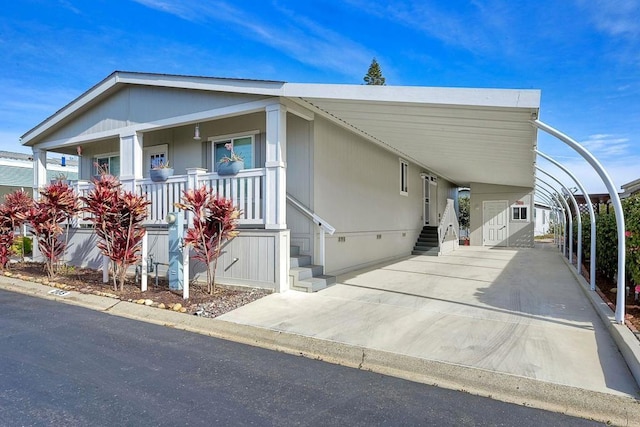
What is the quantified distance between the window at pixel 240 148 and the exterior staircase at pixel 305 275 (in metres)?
2.15

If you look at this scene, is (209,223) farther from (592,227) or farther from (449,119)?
(592,227)

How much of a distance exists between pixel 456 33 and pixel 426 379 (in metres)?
9.77

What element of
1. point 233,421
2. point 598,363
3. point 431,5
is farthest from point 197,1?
point 598,363

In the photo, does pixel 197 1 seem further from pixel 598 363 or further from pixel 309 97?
pixel 598 363

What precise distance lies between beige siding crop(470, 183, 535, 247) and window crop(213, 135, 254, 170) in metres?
13.8

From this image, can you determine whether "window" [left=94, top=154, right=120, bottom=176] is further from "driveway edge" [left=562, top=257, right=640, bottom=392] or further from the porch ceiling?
"driveway edge" [left=562, top=257, right=640, bottom=392]

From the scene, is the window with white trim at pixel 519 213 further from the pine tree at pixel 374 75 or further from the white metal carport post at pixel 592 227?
the pine tree at pixel 374 75

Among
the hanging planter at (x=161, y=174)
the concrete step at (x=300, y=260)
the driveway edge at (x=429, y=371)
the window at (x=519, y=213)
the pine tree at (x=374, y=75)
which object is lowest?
the driveway edge at (x=429, y=371)

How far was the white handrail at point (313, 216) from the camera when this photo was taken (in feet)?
23.5

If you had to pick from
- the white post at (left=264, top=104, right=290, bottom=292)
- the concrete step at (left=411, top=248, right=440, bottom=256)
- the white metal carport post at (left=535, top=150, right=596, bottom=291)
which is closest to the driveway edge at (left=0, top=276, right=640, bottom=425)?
the white post at (left=264, top=104, right=290, bottom=292)

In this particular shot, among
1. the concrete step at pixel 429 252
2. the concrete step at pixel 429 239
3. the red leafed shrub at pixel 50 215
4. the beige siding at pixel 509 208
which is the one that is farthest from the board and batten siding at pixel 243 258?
the beige siding at pixel 509 208

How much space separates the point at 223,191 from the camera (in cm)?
700

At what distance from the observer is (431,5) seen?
928cm

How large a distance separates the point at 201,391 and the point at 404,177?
11.0 meters
